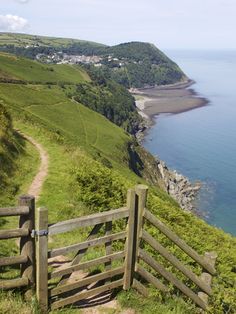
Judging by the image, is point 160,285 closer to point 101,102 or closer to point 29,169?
point 29,169

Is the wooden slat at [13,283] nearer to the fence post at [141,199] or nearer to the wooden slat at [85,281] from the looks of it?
the wooden slat at [85,281]

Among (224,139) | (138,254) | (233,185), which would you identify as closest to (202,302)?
(138,254)

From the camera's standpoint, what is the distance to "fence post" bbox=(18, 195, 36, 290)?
8.84 m

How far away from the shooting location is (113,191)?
2258 cm

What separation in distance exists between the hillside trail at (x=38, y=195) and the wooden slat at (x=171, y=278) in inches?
49.1

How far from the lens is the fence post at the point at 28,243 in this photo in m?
8.84

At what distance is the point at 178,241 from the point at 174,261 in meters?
0.58

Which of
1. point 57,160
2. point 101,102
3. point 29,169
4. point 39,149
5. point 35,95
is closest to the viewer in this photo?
point 29,169

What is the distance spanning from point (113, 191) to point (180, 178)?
84.3 meters

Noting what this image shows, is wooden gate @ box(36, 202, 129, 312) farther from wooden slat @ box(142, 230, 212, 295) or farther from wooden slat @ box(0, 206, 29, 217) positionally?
wooden slat @ box(142, 230, 212, 295)

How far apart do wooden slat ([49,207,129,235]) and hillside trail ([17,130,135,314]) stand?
7.30ft

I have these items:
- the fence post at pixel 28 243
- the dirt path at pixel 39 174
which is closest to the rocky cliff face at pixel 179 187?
the dirt path at pixel 39 174

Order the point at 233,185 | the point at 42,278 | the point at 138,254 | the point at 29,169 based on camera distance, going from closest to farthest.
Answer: the point at 42,278
the point at 138,254
the point at 29,169
the point at 233,185

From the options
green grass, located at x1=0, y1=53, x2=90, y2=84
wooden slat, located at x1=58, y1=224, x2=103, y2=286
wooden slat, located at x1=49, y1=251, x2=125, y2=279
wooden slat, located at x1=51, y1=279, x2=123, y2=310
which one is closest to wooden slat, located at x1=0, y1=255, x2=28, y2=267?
wooden slat, located at x1=49, y1=251, x2=125, y2=279
